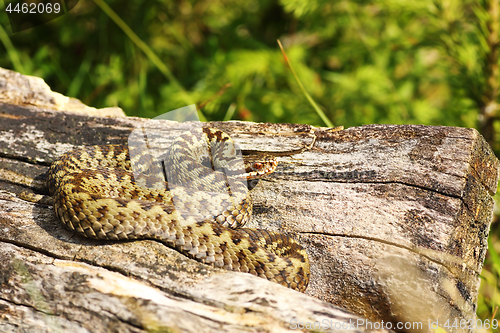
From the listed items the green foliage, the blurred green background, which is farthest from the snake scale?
the green foliage

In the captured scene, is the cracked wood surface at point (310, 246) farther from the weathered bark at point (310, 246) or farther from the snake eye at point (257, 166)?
the snake eye at point (257, 166)

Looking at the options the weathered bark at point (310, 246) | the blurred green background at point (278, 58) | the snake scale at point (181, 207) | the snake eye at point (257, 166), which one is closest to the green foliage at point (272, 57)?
the blurred green background at point (278, 58)

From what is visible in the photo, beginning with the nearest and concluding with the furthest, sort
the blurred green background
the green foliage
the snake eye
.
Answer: the snake eye
the blurred green background
the green foliage

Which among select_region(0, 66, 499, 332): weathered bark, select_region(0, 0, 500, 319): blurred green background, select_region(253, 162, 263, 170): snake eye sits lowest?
select_region(0, 66, 499, 332): weathered bark

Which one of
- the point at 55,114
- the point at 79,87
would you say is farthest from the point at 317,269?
the point at 79,87

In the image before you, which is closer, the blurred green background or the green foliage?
the blurred green background

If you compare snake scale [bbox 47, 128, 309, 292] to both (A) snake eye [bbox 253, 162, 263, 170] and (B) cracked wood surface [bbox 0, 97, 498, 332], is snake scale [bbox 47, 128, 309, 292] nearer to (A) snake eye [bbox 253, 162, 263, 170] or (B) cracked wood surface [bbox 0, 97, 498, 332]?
(A) snake eye [bbox 253, 162, 263, 170]

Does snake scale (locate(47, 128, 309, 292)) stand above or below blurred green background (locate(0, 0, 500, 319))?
below
